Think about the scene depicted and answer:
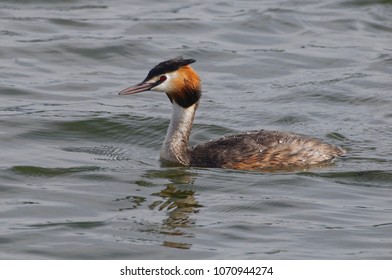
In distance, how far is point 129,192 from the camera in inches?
466

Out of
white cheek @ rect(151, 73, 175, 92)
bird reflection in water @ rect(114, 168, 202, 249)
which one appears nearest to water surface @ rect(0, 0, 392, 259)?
bird reflection in water @ rect(114, 168, 202, 249)

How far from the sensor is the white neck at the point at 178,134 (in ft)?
42.2

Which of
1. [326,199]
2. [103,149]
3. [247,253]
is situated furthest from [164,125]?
[247,253]

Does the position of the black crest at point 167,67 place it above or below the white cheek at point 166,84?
above

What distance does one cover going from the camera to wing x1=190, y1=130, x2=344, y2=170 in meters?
12.5

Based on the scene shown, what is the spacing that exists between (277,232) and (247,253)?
2.26ft

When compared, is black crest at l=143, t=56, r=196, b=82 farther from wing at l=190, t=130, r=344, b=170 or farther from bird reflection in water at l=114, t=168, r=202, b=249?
bird reflection in water at l=114, t=168, r=202, b=249

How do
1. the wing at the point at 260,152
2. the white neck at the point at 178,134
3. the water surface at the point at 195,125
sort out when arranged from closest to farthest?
the water surface at the point at 195,125 < the wing at the point at 260,152 < the white neck at the point at 178,134

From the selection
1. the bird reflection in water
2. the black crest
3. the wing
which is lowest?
the bird reflection in water

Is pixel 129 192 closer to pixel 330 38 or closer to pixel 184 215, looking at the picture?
pixel 184 215

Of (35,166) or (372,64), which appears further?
(372,64)

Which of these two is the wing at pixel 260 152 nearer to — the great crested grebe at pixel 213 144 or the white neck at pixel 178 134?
the great crested grebe at pixel 213 144

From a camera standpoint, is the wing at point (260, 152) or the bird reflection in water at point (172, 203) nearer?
the bird reflection in water at point (172, 203)

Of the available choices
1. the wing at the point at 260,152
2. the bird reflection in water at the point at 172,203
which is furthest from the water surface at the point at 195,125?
the wing at the point at 260,152
